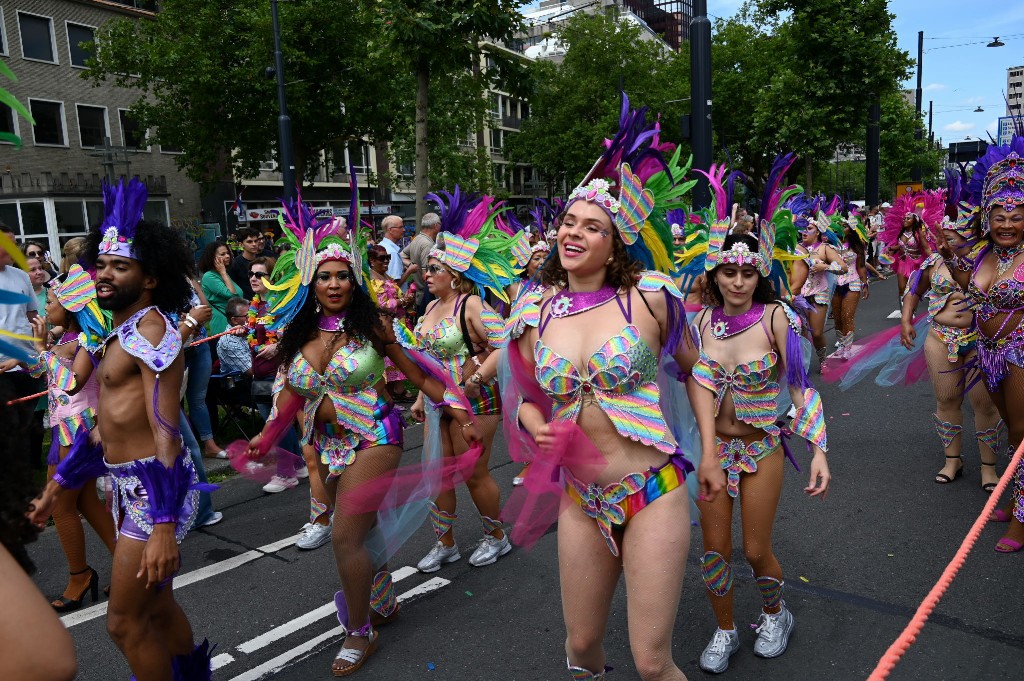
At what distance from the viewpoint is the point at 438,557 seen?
487cm

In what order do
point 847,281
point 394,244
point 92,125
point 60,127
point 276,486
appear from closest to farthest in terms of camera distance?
point 276,486, point 394,244, point 847,281, point 60,127, point 92,125

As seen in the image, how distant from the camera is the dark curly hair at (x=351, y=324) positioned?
12.4ft

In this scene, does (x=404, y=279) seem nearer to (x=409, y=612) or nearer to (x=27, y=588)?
(x=409, y=612)

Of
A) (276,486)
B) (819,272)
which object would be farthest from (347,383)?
(819,272)

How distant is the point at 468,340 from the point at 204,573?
→ 7.25ft

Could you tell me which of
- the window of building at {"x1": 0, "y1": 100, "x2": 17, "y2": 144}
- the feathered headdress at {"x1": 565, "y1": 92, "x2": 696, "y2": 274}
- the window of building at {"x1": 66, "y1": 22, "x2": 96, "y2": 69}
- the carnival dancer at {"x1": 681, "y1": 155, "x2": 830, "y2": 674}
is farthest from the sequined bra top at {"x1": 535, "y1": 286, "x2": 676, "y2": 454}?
the window of building at {"x1": 66, "y1": 22, "x2": 96, "y2": 69}

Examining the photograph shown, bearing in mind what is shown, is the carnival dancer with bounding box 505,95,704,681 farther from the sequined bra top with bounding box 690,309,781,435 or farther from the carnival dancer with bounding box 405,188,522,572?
the carnival dancer with bounding box 405,188,522,572

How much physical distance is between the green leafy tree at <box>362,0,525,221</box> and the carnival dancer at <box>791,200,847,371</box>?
478 centimetres

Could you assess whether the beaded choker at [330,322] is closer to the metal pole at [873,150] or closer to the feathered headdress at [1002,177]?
the feathered headdress at [1002,177]

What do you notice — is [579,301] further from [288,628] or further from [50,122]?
[50,122]

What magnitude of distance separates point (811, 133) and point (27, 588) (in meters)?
19.8

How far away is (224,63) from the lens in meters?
21.9

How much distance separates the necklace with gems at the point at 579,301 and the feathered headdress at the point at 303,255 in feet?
4.53

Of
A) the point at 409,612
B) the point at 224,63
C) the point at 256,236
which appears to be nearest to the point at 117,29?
the point at 224,63
